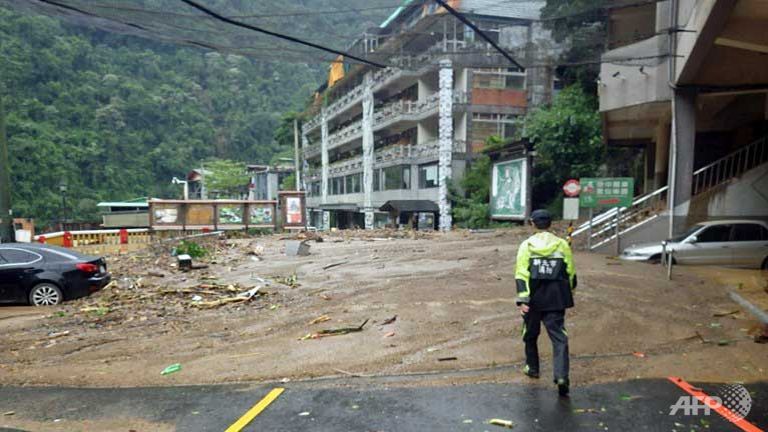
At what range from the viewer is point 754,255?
1175cm

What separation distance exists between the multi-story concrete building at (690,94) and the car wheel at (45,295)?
13.4 metres

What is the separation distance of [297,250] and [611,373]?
13.1 meters

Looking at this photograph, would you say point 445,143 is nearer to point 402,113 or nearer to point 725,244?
point 402,113

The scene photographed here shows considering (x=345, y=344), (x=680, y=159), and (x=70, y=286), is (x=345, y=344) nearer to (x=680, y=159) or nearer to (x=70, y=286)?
(x=70, y=286)

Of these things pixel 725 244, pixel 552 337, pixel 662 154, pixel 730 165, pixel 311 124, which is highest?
pixel 311 124

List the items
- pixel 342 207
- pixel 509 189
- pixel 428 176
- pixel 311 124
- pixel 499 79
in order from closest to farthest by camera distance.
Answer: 1. pixel 509 189
2. pixel 499 79
3. pixel 428 176
4. pixel 342 207
5. pixel 311 124

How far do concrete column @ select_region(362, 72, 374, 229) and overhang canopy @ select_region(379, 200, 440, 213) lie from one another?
835 cm

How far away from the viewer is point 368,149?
136ft

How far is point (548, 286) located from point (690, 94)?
431 inches

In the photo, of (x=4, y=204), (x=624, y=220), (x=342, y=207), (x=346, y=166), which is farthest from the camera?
(x=342, y=207)

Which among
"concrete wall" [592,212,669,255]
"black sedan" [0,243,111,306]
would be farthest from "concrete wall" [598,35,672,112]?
"black sedan" [0,243,111,306]

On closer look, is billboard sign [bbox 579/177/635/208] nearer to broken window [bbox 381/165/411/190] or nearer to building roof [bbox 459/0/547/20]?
building roof [bbox 459/0/547/20]

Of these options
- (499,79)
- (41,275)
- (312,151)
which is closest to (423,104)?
(499,79)

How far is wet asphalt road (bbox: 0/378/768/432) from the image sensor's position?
402cm
